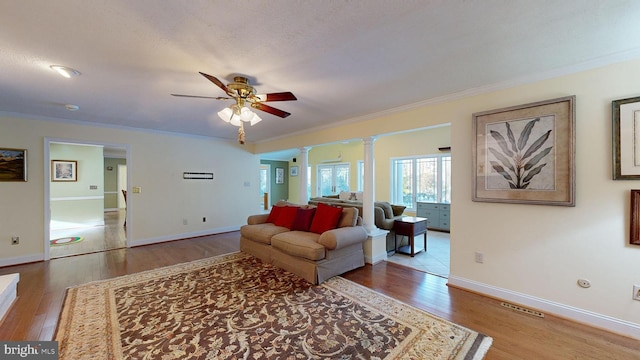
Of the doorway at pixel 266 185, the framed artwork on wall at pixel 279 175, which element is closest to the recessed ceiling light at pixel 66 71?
the doorway at pixel 266 185

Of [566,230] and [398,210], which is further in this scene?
[398,210]

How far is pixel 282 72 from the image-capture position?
2.32 meters

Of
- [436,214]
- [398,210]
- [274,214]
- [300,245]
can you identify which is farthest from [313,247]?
[436,214]

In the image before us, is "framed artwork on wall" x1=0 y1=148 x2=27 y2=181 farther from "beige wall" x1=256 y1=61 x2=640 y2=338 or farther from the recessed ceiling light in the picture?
"beige wall" x1=256 y1=61 x2=640 y2=338

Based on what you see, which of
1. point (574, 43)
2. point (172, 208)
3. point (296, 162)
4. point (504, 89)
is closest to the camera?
point (574, 43)

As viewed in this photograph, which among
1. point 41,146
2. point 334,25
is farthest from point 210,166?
point 334,25

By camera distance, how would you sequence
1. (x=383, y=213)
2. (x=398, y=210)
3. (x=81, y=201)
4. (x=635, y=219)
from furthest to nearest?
(x=81, y=201) → (x=398, y=210) → (x=383, y=213) → (x=635, y=219)

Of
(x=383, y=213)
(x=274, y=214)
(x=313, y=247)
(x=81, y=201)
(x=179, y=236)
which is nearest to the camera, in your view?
(x=313, y=247)

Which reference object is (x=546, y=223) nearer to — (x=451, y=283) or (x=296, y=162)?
(x=451, y=283)

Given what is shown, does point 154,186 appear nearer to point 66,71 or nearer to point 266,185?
point 66,71

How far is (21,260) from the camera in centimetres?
A: 380

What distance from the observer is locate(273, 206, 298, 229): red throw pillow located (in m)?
4.07

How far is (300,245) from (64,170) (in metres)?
7.57

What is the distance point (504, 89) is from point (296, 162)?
26.9ft
